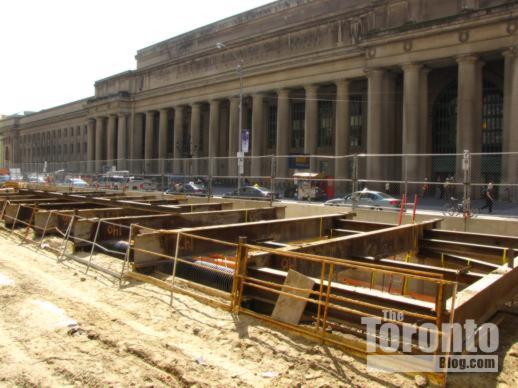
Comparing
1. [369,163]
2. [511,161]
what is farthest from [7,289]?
[369,163]

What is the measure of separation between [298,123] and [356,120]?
29.0ft

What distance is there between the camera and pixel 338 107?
46.3 metres

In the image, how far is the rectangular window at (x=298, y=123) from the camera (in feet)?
190

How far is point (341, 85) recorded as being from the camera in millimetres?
46156

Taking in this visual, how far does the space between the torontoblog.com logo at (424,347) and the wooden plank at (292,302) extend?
38.0 inches

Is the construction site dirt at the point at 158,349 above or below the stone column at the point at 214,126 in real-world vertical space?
below

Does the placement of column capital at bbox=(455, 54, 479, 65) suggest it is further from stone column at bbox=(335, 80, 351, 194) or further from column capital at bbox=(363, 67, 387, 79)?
stone column at bbox=(335, 80, 351, 194)

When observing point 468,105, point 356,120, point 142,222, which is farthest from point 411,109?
point 142,222

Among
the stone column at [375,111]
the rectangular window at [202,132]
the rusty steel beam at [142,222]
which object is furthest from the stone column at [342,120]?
the rusty steel beam at [142,222]

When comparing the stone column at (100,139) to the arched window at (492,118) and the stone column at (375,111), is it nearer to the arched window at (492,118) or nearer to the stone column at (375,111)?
the stone column at (375,111)

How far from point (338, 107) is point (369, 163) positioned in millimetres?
9150

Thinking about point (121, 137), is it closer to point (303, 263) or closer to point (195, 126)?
point (195, 126)

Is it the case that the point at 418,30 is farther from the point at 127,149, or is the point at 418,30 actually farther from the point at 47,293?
the point at 127,149

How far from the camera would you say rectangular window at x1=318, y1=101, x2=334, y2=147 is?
54.7 metres
